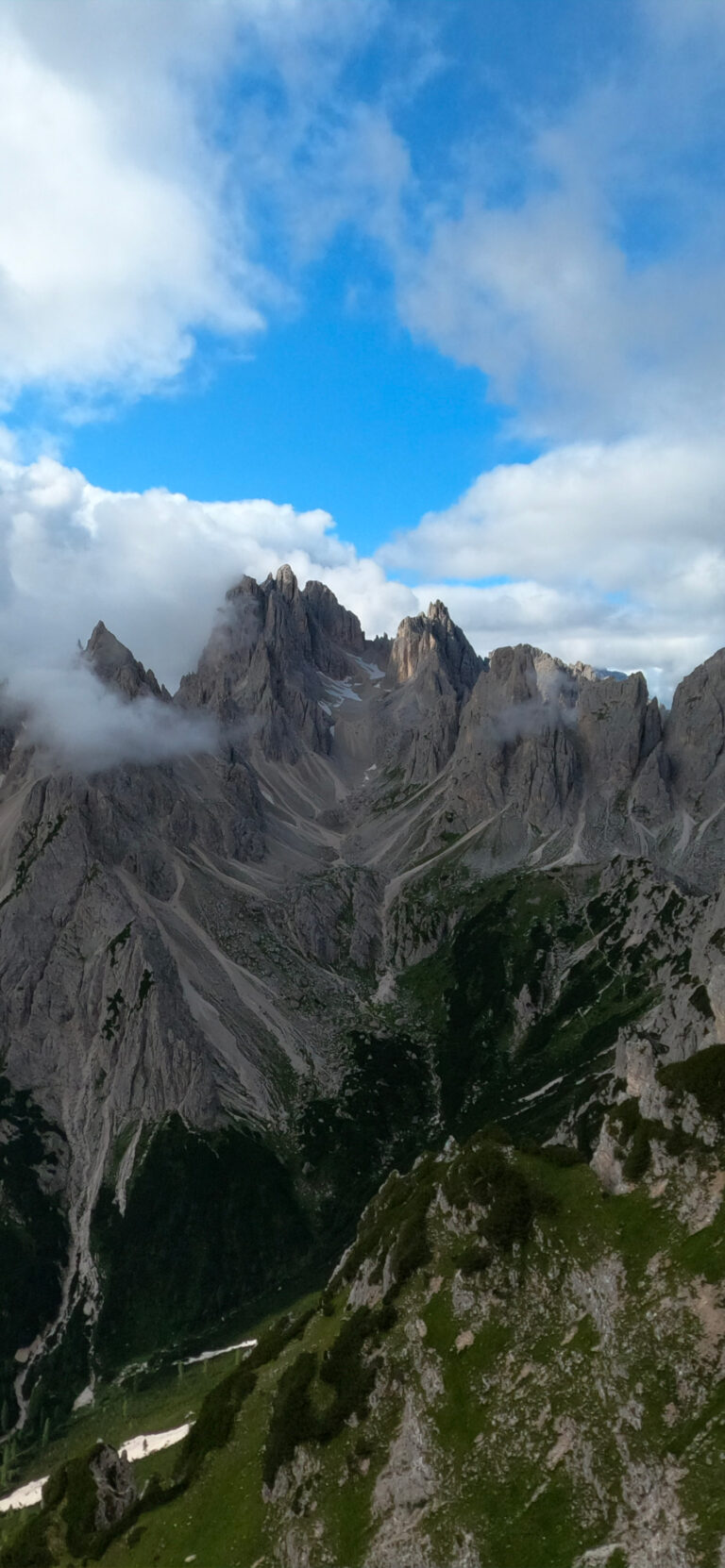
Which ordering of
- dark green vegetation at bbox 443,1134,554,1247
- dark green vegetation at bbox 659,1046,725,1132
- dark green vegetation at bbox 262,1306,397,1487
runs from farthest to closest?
dark green vegetation at bbox 443,1134,554,1247, dark green vegetation at bbox 659,1046,725,1132, dark green vegetation at bbox 262,1306,397,1487

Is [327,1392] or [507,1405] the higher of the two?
[327,1392]

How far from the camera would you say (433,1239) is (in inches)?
2581

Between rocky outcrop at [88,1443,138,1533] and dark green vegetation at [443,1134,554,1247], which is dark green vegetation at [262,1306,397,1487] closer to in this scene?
dark green vegetation at [443,1134,554,1247]

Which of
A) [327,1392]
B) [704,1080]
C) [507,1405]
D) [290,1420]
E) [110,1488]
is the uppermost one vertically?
[704,1080]

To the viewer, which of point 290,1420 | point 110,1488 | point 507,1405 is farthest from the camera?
point 110,1488

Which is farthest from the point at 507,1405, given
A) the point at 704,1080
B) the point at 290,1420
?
the point at 704,1080

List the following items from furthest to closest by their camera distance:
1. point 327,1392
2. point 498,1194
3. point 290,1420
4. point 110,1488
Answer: point 110,1488
point 498,1194
point 327,1392
point 290,1420

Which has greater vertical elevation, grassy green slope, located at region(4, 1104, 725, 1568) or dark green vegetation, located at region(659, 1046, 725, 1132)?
dark green vegetation, located at region(659, 1046, 725, 1132)

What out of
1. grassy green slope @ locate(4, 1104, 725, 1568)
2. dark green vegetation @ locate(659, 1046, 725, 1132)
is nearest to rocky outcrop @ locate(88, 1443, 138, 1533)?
grassy green slope @ locate(4, 1104, 725, 1568)

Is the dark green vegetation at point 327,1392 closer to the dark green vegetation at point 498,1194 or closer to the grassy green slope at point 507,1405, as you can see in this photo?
the grassy green slope at point 507,1405

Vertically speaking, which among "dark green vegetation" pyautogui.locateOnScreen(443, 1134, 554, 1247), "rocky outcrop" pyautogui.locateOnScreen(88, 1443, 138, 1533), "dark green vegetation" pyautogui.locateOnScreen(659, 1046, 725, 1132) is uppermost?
"dark green vegetation" pyautogui.locateOnScreen(659, 1046, 725, 1132)

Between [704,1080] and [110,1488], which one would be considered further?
[110,1488]

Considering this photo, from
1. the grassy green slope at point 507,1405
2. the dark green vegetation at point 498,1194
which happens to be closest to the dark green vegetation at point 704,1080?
the grassy green slope at point 507,1405

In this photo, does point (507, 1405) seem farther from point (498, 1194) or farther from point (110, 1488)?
point (110, 1488)
